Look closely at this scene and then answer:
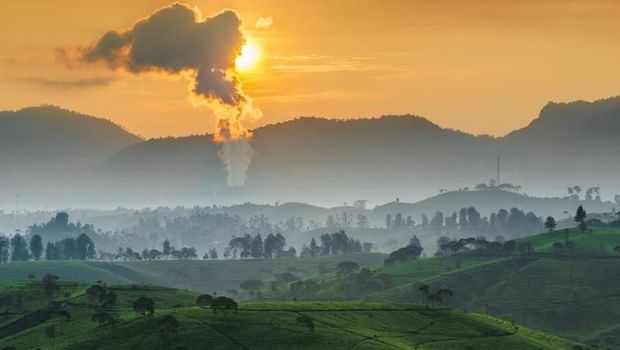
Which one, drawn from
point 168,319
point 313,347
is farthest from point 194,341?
point 313,347

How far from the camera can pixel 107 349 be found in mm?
190750

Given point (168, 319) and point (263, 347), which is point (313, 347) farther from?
point (168, 319)

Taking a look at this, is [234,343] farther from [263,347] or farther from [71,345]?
[71,345]

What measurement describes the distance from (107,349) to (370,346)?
50.9m

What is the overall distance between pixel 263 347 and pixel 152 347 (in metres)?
21.1

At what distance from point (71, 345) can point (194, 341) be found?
25.7m

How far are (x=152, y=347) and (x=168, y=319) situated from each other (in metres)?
7.71

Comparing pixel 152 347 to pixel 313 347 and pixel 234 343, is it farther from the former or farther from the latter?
pixel 313 347

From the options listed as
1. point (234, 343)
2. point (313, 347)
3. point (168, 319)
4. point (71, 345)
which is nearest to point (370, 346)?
point (313, 347)

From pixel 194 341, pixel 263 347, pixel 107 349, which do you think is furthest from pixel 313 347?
pixel 107 349

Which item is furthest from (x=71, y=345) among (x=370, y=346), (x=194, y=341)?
(x=370, y=346)

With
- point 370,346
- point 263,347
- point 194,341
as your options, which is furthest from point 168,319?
point 370,346

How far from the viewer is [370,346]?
19912 centimetres

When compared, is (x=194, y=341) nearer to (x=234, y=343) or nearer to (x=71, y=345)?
(x=234, y=343)
